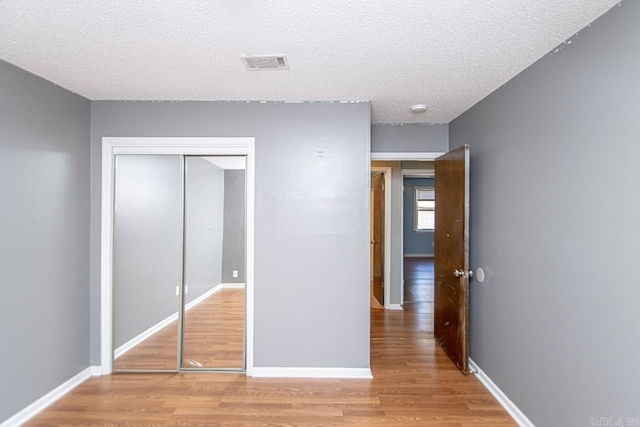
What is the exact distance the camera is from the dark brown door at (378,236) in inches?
202

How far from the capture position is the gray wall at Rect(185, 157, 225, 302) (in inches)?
117

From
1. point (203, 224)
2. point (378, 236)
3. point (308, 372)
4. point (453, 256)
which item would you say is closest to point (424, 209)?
point (378, 236)

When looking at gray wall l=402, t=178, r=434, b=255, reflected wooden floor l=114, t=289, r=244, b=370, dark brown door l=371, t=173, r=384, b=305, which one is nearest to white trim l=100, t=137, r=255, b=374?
reflected wooden floor l=114, t=289, r=244, b=370

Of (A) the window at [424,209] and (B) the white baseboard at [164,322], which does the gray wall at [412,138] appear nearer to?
(B) the white baseboard at [164,322]

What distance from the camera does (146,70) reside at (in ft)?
7.36

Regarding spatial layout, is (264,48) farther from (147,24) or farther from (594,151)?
(594,151)

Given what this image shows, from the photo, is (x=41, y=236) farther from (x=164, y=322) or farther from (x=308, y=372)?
(x=308, y=372)

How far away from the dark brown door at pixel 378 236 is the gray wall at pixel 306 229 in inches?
92.4

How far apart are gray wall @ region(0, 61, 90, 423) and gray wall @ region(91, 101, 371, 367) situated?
0.50ft

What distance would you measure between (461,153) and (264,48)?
6.14 ft

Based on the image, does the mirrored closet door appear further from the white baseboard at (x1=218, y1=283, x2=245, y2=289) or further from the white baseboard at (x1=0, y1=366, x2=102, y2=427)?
the white baseboard at (x1=0, y1=366, x2=102, y2=427)

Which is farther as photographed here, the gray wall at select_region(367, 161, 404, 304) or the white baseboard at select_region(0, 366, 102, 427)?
the gray wall at select_region(367, 161, 404, 304)

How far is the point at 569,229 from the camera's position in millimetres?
1788

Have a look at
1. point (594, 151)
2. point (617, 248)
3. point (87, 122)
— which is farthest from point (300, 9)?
point (87, 122)
